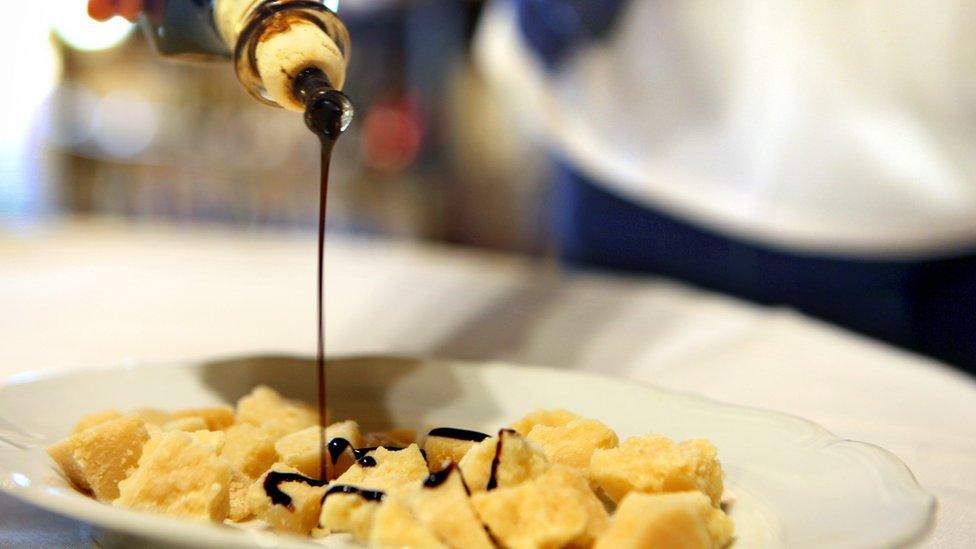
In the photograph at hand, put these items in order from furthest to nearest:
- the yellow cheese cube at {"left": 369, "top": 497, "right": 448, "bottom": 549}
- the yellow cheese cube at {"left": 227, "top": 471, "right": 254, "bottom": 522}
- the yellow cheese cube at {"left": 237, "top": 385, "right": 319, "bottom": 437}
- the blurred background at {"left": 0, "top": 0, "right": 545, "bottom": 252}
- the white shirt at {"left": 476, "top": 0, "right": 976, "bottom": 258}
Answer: the blurred background at {"left": 0, "top": 0, "right": 545, "bottom": 252}, the white shirt at {"left": 476, "top": 0, "right": 976, "bottom": 258}, the yellow cheese cube at {"left": 237, "top": 385, "right": 319, "bottom": 437}, the yellow cheese cube at {"left": 227, "top": 471, "right": 254, "bottom": 522}, the yellow cheese cube at {"left": 369, "top": 497, "right": 448, "bottom": 549}

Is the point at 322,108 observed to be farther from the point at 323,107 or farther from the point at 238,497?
the point at 238,497

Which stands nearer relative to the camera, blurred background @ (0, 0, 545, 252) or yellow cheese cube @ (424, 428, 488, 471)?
yellow cheese cube @ (424, 428, 488, 471)

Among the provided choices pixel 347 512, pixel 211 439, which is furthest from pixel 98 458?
pixel 347 512

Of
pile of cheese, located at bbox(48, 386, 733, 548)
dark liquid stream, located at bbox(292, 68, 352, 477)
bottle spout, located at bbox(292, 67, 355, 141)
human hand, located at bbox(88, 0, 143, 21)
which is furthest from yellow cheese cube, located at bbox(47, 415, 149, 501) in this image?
human hand, located at bbox(88, 0, 143, 21)

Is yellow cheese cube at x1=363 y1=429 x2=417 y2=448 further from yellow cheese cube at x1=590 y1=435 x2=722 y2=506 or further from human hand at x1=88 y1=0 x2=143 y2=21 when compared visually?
human hand at x1=88 y1=0 x2=143 y2=21

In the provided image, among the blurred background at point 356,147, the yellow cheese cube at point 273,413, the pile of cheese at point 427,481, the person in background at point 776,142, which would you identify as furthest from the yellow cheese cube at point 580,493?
the blurred background at point 356,147

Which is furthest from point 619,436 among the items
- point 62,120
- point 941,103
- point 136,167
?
point 62,120
